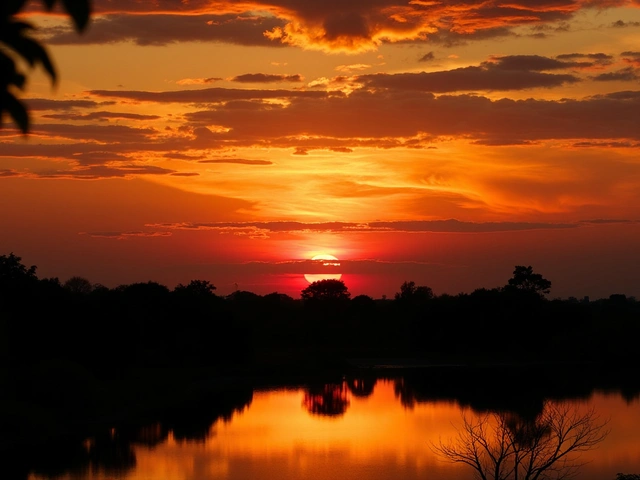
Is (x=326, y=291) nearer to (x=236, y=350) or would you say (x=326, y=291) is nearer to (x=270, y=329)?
(x=270, y=329)

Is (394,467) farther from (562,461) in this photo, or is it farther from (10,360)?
(10,360)

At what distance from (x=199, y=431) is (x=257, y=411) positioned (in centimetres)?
574

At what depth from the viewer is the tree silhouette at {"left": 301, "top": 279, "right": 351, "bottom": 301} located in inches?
4377

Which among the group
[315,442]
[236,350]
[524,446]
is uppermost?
[236,350]

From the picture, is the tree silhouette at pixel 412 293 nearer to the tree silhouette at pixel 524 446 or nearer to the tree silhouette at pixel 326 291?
the tree silhouette at pixel 326 291

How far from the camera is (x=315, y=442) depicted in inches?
1326

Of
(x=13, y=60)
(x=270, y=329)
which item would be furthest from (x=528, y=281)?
(x=13, y=60)

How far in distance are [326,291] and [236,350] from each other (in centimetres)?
5241

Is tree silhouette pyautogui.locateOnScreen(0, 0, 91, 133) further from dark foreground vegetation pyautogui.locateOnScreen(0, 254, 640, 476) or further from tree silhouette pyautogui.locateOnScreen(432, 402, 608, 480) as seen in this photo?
dark foreground vegetation pyautogui.locateOnScreen(0, 254, 640, 476)

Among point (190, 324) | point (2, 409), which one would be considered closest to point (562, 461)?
point (2, 409)

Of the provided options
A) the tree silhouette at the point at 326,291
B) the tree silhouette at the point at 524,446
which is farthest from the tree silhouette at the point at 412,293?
the tree silhouette at the point at 524,446

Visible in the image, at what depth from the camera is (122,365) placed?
155 ft

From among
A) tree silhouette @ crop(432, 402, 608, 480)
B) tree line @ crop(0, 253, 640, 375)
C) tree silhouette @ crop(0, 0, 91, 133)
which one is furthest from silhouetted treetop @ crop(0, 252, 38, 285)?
tree silhouette @ crop(0, 0, 91, 133)

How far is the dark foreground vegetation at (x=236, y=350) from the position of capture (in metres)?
38.0
